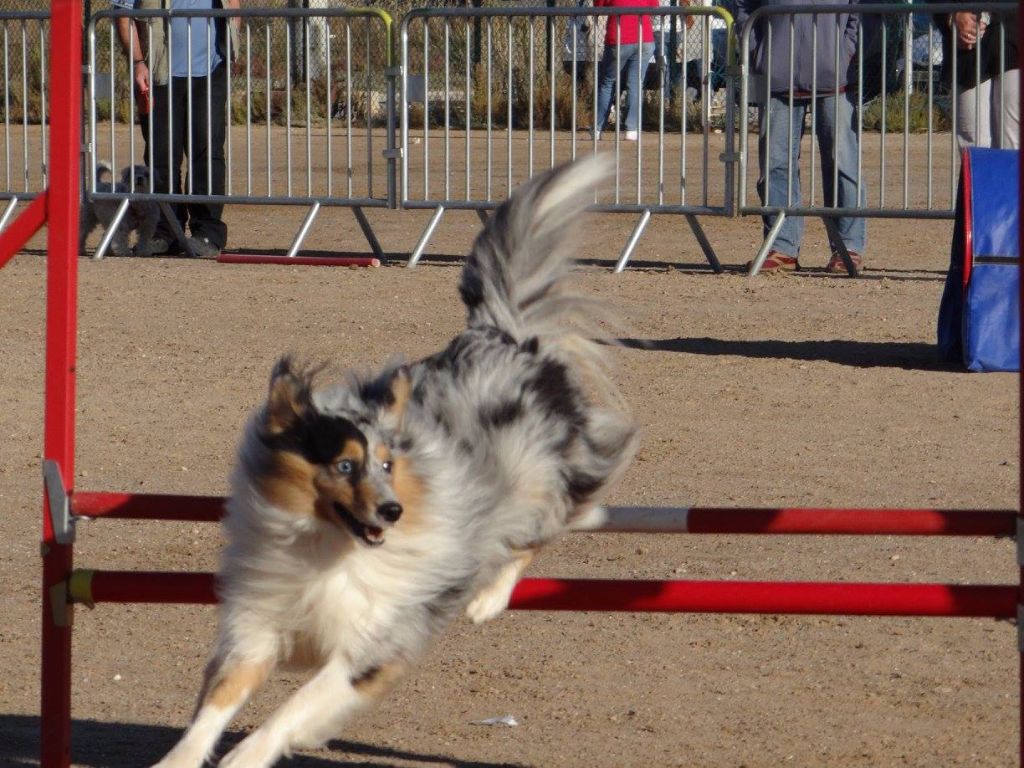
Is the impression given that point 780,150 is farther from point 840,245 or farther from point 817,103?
point 840,245

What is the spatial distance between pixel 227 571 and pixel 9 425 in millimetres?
4117

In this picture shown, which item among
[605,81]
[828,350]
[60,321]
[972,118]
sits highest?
[605,81]

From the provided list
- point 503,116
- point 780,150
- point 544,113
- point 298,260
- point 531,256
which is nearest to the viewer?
point 531,256

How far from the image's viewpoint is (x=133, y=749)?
4.23 meters

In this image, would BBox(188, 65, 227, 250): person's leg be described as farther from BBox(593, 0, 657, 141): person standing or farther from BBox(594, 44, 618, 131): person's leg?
BBox(594, 44, 618, 131): person's leg

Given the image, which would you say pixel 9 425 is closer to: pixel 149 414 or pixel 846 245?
pixel 149 414

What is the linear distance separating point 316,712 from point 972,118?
8239 millimetres

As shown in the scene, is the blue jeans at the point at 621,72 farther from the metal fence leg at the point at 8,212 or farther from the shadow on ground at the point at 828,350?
the metal fence leg at the point at 8,212

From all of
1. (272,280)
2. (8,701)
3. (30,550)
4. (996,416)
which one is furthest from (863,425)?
(272,280)

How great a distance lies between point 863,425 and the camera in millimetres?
7512

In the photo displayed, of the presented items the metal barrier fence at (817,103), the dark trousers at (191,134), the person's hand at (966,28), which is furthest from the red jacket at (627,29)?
the dark trousers at (191,134)

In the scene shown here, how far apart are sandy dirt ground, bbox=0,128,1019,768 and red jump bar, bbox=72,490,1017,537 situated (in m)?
0.63

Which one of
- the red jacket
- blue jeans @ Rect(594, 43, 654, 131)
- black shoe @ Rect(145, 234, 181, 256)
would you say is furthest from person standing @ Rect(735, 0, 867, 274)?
black shoe @ Rect(145, 234, 181, 256)

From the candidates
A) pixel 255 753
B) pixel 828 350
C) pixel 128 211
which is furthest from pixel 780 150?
pixel 255 753
